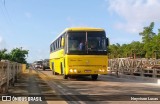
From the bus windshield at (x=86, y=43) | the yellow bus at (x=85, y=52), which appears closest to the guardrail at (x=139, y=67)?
the yellow bus at (x=85, y=52)

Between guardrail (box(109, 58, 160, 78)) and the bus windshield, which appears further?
guardrail (box(109, 58, 160, 78))

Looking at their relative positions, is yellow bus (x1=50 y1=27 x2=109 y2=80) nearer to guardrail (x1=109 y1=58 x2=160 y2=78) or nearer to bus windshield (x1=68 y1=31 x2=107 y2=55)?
bus windshield (x1=68 y1=31 x2=107 y2=55)

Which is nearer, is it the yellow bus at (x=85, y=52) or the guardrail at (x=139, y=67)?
the yellow bus at (x=85, y=52)

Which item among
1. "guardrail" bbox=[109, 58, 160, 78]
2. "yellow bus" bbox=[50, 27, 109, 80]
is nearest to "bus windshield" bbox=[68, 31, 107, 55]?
"yellow bus" bbox=[50, 27, 109, 80]

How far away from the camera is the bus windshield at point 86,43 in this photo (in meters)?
24.6

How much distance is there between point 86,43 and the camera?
968 inches

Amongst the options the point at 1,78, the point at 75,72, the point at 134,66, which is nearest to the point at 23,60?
the point at 134,66

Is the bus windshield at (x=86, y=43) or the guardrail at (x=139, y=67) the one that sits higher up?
the bus windshield at (x=86, y=43)

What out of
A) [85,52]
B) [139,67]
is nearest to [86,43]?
[85,52]

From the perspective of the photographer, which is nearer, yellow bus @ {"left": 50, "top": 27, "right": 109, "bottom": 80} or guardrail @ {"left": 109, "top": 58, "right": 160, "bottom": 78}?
yellow bus @ {"left": 50, "top": 27, "right": 109, "bottom": 80}

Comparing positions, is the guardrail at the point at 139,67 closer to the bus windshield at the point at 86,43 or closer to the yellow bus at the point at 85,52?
the yellow bus at the point at 85,52

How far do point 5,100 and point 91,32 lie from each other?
41.2 feet

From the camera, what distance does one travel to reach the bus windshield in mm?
24609

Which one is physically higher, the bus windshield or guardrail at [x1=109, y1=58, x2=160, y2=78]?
the bus windshield
